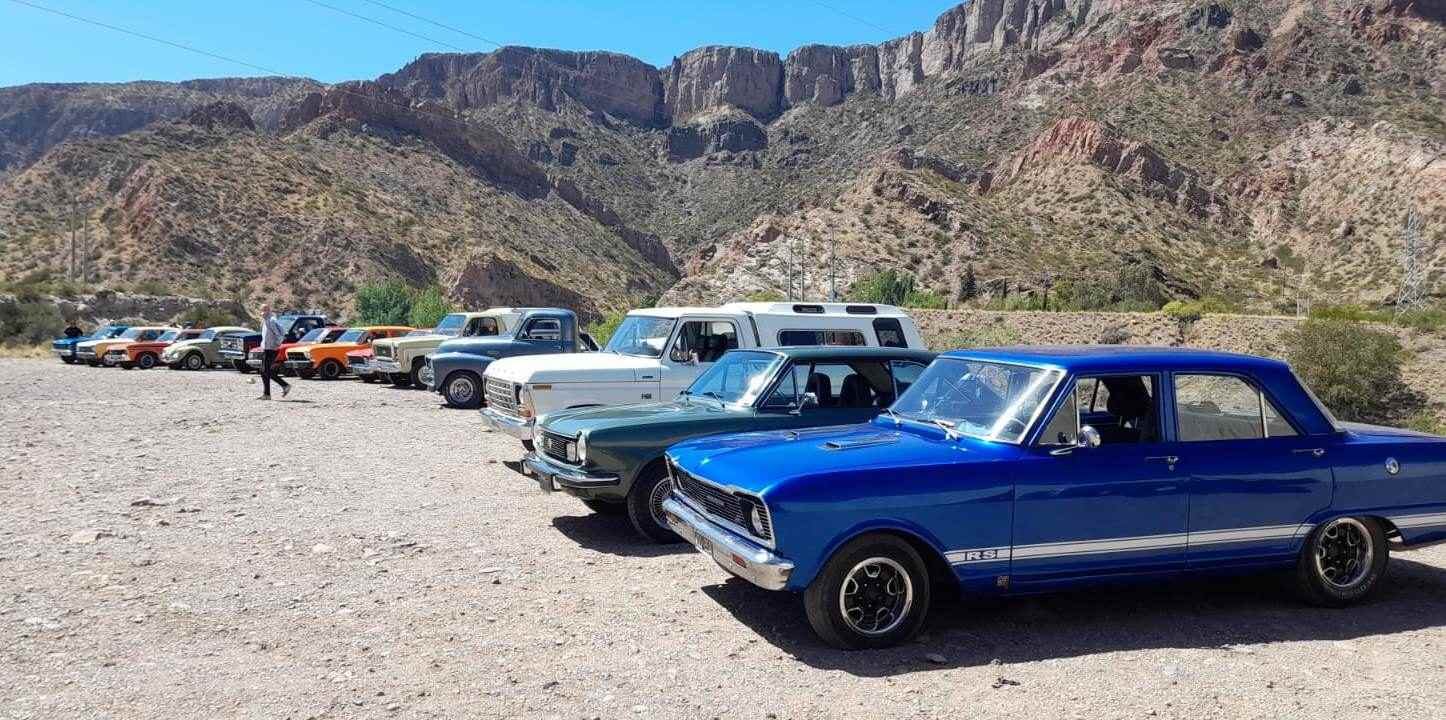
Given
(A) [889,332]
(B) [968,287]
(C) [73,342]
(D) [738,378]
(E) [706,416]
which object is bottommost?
(C) [73,342]

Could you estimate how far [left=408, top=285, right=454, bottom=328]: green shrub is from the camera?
5876cm

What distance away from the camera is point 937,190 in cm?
7169

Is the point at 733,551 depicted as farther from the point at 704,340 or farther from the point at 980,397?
the point at 704,340

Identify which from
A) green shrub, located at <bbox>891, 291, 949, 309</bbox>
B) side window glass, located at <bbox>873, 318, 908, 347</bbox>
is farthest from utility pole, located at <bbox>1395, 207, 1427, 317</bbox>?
side window glass, located at <bbox>873, 318, 908, 347</bbox>

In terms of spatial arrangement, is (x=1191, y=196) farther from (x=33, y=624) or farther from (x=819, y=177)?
(x=33, y=624)

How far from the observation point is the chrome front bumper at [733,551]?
5.30 metres

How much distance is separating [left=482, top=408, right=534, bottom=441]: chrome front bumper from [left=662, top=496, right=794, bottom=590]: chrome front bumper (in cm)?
420

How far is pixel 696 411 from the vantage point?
8484mm

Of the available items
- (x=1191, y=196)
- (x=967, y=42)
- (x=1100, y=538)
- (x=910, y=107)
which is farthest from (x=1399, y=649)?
(x=967, y=42)

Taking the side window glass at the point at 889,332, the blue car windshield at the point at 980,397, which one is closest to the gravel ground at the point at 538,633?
the blue car windshield at the point at 980,397

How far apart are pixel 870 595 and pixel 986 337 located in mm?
34885

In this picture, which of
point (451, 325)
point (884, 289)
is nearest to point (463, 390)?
point (451, 325)

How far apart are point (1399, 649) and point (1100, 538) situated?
5.61 feet

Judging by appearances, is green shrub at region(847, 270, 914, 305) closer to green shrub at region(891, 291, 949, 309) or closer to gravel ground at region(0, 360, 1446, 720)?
green shrub at region(891, 291, 949, 309)
